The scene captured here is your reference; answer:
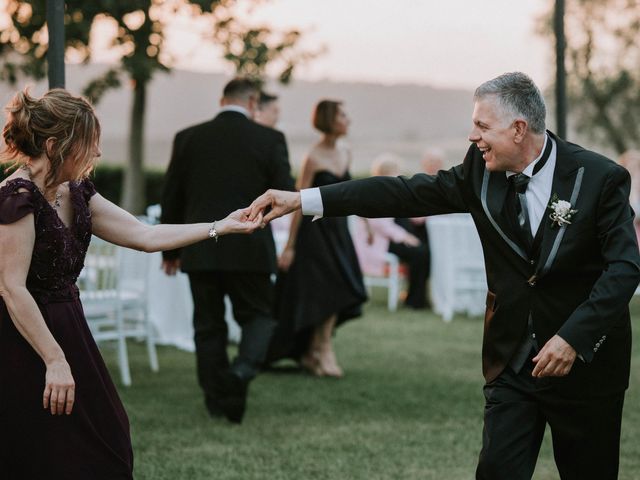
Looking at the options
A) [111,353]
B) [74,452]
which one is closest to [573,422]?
[74,452]

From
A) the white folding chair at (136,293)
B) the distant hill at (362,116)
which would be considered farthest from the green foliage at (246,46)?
the distant hill at (362,116)

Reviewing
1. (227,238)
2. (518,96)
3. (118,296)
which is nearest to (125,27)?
(118,296)

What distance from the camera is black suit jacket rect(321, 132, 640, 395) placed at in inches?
143

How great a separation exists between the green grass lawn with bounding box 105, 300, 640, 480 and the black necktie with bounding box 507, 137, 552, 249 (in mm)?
2112

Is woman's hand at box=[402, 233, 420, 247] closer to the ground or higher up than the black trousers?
closer to the ground

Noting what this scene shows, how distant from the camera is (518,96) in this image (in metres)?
3.83

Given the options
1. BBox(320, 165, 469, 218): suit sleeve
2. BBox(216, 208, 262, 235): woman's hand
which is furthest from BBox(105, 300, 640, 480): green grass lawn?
BBox(320, 165, 469, 218): suit sleeve

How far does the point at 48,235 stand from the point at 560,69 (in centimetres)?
410

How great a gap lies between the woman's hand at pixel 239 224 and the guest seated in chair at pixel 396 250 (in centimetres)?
859

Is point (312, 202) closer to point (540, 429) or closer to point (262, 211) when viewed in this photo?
point (262, 211)

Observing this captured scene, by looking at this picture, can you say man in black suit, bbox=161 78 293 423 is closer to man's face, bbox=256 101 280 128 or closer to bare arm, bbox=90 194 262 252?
man's face, bbox=256 101 280 128

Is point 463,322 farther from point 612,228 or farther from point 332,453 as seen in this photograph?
point 612,228

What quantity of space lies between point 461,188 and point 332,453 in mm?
2454

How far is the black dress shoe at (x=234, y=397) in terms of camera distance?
6.66m
